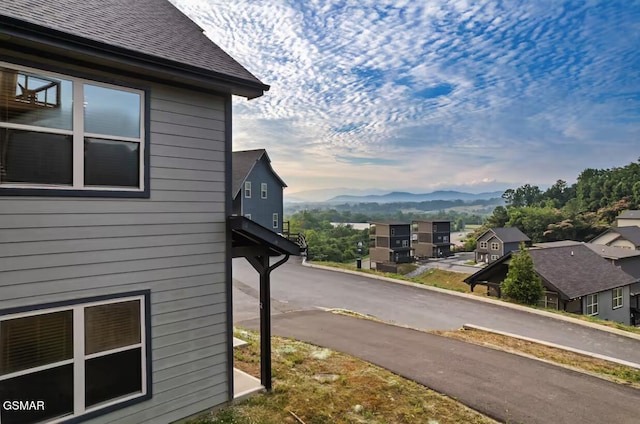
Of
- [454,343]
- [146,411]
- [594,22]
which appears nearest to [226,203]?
[146,411]

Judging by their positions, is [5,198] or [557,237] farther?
[557,237]

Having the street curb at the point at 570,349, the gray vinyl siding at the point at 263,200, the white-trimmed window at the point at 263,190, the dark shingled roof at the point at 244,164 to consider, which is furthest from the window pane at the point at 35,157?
the white-trimmed window at the point at 263,190

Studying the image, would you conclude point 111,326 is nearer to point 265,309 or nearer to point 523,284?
point 265,309

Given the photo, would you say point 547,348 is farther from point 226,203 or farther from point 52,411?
point 52,411

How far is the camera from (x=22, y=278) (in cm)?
364

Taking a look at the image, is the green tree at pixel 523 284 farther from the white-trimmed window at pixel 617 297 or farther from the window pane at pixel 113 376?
the window pane at pixel 113 376

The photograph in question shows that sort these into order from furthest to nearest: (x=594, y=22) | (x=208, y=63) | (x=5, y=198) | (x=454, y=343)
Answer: (x=594, y=22)
(x=454, y=343)
(x=208, y=63)
(x=5, y=198)

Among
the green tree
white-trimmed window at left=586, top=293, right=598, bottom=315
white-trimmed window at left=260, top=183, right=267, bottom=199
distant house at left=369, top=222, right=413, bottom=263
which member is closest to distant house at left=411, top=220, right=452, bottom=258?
distant house at left=369, top=222, right=413, bottom=263

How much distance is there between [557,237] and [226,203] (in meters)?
62.3

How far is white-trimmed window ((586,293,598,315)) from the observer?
17.1m

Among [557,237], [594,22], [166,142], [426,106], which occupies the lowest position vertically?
[557,237]

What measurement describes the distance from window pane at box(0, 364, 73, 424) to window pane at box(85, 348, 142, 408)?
188mm

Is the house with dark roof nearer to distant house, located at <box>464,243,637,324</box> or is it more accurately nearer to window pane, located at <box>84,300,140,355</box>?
window pane, located at <box>84,300,140,355</box>

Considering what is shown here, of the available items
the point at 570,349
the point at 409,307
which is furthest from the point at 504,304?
the point at 570,349
